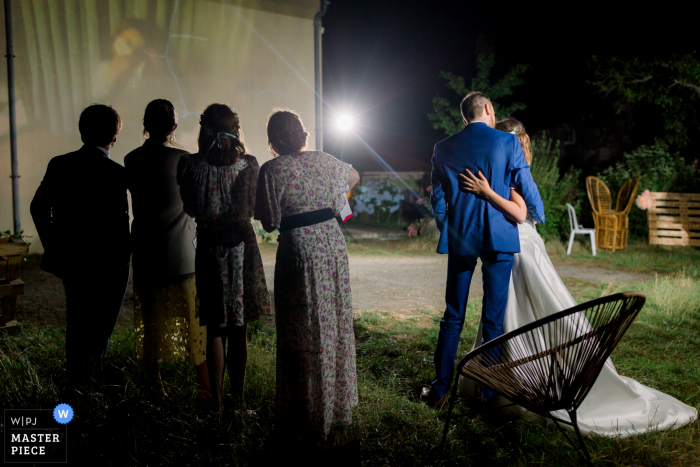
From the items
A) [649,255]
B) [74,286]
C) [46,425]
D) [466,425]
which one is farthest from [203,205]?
[649,255]

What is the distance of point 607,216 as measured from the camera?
31.8 feet

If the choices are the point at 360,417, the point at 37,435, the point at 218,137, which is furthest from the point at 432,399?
the point at 37,435

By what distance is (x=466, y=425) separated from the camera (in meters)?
2.71

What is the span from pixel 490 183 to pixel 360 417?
A: 1439 mm

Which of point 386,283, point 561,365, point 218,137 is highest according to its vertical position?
point 218,137

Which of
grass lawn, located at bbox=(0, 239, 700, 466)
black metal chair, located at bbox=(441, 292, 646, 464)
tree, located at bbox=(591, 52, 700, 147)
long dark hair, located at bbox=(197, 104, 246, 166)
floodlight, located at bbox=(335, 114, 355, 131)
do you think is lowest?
grass lawn, located at bbox=(0, 239, 700, 466)

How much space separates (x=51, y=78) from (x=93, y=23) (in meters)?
1.19

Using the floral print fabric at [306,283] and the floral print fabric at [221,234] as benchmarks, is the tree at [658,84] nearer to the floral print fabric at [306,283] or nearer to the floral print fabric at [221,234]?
the floral print fabric at [306,283]

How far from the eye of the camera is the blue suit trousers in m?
2.79

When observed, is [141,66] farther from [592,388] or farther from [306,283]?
[592,388]

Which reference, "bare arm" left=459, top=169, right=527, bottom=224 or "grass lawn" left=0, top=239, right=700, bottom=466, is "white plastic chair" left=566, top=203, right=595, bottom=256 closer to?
"grass lawn" left=0, top=239, right=700, bottom=466

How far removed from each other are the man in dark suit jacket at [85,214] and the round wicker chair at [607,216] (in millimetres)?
9147

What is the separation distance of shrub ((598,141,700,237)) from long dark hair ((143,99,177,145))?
11.2 metres

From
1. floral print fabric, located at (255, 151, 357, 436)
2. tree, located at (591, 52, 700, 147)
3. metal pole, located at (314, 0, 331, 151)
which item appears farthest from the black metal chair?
tree, located at (591, 52, 700, 147)
